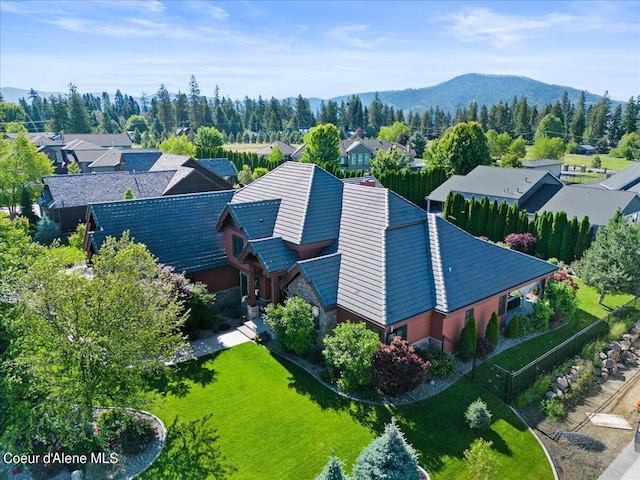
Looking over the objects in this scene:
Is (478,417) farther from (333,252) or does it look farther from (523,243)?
(523,243)

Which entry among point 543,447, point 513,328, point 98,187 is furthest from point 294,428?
point 98,187

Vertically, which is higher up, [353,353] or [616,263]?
[616,263]

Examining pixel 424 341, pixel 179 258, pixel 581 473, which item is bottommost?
pixel 581 473

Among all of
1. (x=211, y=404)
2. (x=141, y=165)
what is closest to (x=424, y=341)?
(x=211, y=404)

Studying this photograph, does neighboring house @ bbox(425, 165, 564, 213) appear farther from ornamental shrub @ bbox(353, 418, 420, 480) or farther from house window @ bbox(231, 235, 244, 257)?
ornamental shrub @ bbox(353, 418, 420, 480)

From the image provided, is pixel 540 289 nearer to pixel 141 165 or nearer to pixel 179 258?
pixel 179 258

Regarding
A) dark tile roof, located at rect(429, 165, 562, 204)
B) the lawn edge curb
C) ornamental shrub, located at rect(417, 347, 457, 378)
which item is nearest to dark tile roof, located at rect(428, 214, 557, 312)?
ornamental shrub, located at rect(417, 347, 457, 378)
